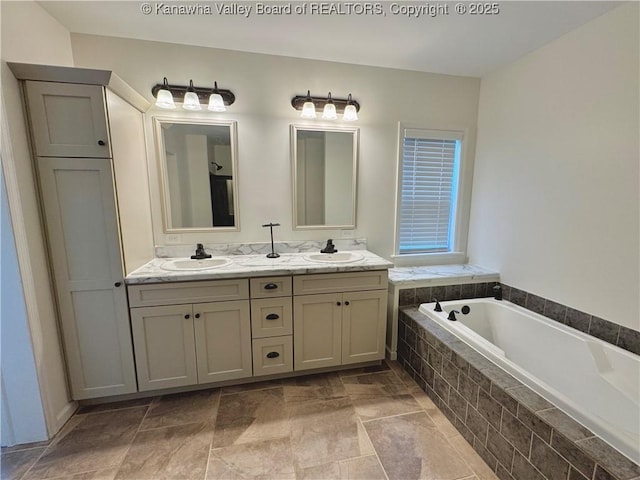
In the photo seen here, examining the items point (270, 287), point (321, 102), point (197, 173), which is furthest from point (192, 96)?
point (270, 287)

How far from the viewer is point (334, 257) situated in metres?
2.45

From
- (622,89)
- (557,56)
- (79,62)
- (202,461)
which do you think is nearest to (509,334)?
(622,89)

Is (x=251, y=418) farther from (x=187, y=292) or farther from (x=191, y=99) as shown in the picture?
(x=191, y=99)

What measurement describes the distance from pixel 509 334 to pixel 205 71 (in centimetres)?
307

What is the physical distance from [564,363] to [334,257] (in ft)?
5.53

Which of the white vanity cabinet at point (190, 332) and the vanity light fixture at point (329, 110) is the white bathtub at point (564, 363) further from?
the vanity light fixture at point (329, 110)

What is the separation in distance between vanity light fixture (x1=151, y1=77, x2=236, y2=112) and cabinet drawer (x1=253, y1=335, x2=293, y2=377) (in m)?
1.74

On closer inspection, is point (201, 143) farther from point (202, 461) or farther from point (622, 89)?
point (622, 89)

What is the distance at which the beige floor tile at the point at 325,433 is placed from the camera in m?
1.56

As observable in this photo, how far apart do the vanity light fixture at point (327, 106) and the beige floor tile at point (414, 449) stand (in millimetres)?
2210

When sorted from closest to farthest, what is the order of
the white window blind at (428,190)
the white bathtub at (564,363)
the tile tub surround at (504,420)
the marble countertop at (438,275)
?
the tile tub surround at (504,420)
the white bathtub at (564,363)
the marble countertop at (438,275)
the white window blind at (428,190)

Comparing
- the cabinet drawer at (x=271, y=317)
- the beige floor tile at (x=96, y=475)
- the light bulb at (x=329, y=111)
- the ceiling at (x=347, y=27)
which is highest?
the ceiling at (x=347, y=27)

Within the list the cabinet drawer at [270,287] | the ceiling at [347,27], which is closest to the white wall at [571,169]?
the ceiling at [347,27]

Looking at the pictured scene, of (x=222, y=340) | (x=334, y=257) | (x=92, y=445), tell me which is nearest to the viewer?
(x=92, y=445)
